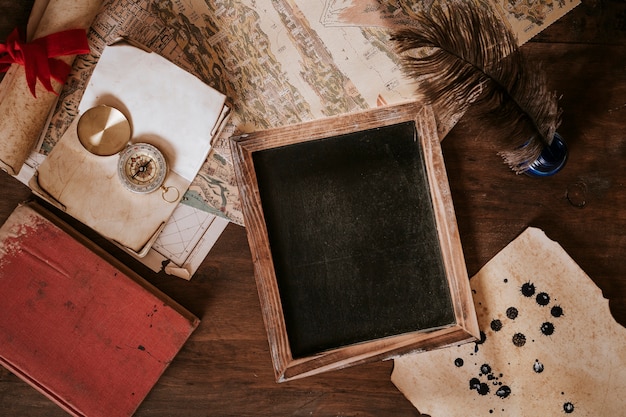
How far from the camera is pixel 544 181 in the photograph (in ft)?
3.44

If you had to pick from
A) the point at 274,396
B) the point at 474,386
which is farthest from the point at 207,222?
the point at 474,386

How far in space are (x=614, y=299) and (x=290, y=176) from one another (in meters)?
0.76

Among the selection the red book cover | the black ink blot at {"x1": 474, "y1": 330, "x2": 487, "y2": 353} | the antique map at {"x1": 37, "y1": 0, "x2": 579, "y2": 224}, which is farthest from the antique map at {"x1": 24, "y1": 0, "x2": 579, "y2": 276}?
the black ink blot at {"x1": 474, "y1": 330, "x2": 487, "y2": 353}

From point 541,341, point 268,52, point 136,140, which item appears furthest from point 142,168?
point 541,341

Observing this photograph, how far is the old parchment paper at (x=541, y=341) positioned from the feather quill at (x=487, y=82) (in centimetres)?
24

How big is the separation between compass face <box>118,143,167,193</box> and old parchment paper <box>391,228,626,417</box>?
721 millimetres

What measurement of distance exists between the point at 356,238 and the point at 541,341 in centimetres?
47

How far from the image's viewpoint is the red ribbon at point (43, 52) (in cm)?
95

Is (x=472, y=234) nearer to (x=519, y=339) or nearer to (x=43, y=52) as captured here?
(x=519, y=339)

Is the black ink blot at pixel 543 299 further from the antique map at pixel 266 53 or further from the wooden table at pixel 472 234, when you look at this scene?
the antique map at pixel 266 53

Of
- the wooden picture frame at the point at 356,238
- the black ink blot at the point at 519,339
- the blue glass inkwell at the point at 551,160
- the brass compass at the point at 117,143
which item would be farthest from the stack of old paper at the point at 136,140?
the black ink blot at the point at 519,339

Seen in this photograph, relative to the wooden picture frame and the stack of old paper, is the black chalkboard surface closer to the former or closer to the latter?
the wooden picture frame

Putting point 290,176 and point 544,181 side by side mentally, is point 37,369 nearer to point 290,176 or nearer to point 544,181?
point 290,176

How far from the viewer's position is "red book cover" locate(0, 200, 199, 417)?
1035mm
